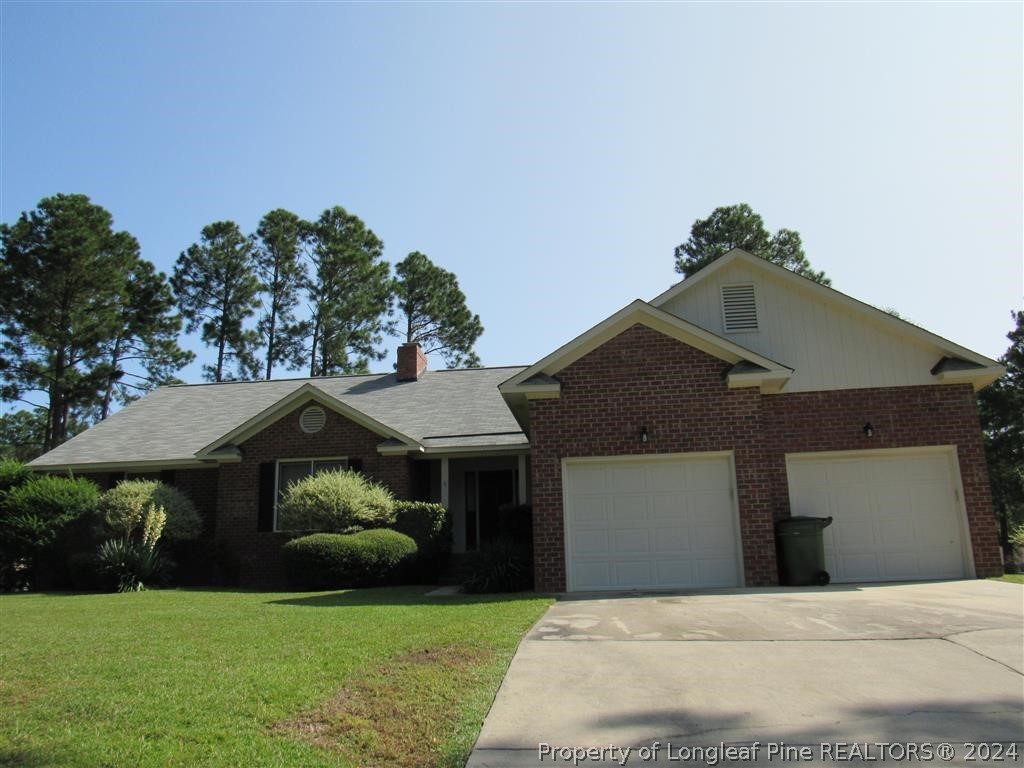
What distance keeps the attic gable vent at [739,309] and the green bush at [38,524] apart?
14571 mm

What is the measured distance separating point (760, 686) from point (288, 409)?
13.7 m

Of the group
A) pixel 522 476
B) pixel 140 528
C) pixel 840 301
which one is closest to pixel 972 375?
pixel 840 301

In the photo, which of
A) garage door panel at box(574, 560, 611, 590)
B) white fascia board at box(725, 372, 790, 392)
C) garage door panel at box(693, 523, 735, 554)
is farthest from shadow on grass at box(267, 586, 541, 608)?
white fascia board at box(725, 372, 790, 392)

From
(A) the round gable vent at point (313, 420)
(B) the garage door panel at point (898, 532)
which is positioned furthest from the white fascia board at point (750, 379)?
(A) the round gable vent at point (313, 420)

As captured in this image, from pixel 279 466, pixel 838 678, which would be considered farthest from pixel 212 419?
pixel 838 678

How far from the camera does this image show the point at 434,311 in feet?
132

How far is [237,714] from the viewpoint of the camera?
444 centimetres

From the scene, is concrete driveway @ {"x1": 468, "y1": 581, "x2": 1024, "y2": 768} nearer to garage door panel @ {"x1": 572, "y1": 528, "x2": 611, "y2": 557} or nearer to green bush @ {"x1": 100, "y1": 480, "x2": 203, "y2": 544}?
garage door panel @ {"x1": 572, "y1": 528, "x2": 611, "y2": 557}

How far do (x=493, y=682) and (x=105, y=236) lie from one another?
117 ft

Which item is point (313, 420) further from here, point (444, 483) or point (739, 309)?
point (739, 309)

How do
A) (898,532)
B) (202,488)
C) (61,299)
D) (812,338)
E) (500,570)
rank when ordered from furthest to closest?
(61,299)
(202,488)
(812,338)
(898,532)
(500,570)

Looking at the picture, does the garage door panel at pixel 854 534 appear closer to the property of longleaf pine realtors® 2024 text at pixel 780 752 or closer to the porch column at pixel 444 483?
the porch column at pixel 444 483

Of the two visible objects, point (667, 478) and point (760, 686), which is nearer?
point (760, 686)

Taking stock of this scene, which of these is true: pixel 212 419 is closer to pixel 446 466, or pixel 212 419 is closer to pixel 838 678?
pixel 446 466
